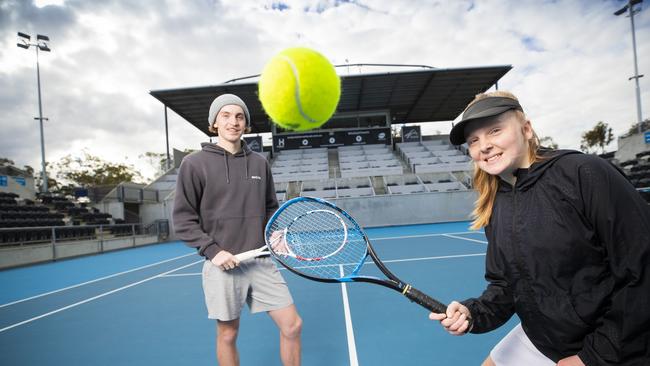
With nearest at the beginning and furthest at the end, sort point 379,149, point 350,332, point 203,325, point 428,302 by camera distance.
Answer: point 428,302
point 350,332
point 203,325
point 379,149

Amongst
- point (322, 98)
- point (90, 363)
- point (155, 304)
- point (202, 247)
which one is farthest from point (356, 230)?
point (155, 304)

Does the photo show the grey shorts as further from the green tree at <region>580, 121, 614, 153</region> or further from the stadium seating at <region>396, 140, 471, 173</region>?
the green tree at <region>580, 121, 614, 153</region>

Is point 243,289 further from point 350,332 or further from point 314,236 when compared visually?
point 350,332

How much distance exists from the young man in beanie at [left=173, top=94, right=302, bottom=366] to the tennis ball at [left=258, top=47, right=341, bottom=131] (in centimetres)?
65

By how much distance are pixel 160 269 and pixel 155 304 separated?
347 cm

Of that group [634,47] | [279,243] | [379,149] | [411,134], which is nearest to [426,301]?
[279,243]

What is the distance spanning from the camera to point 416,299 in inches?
62.0

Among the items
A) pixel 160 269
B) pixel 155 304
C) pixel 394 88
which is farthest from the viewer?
pixel 394 88

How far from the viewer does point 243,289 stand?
219 cm

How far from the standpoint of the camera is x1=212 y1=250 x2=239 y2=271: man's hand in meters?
2.00

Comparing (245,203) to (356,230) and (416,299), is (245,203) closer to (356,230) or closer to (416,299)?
(356,230)

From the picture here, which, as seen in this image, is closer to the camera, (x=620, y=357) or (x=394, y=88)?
(x=620, y=357)

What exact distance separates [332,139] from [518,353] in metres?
26.8

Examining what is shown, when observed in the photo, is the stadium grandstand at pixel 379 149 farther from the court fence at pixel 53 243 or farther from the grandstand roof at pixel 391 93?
the court fence at pixel 53 243
